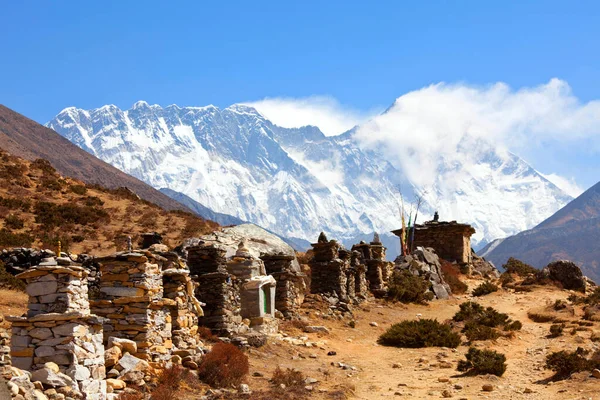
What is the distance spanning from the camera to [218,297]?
56.4 feet

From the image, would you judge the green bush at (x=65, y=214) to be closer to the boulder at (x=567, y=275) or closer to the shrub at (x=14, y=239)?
the shrub at (x=14, y=239)

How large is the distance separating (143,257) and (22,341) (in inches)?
135

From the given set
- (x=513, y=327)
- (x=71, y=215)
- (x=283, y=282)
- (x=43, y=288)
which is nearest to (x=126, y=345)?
(x=43, y=288)

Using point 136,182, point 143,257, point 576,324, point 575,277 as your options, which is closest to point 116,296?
point 143,257

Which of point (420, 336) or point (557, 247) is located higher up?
point (557, 247)

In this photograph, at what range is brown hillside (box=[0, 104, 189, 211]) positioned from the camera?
11256cm

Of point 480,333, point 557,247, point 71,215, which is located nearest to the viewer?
point 480,333

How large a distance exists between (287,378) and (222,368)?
5.28ft

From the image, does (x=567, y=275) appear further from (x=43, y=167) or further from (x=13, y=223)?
(x=43, y=167)

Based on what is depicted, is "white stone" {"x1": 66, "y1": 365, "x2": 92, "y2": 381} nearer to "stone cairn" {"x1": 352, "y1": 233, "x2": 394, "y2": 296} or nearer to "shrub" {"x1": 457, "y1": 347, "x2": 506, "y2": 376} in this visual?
"shrub" {"x1": 457, "y1": 347, "x2": 506, "y2": 376}

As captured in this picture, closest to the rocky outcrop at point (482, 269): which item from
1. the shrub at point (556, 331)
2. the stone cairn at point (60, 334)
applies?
the shrub at point (556, 331)

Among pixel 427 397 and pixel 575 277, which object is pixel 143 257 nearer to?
pixel 427 397

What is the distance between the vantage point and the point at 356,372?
16625 millimetres

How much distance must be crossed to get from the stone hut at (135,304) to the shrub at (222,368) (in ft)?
2.60
